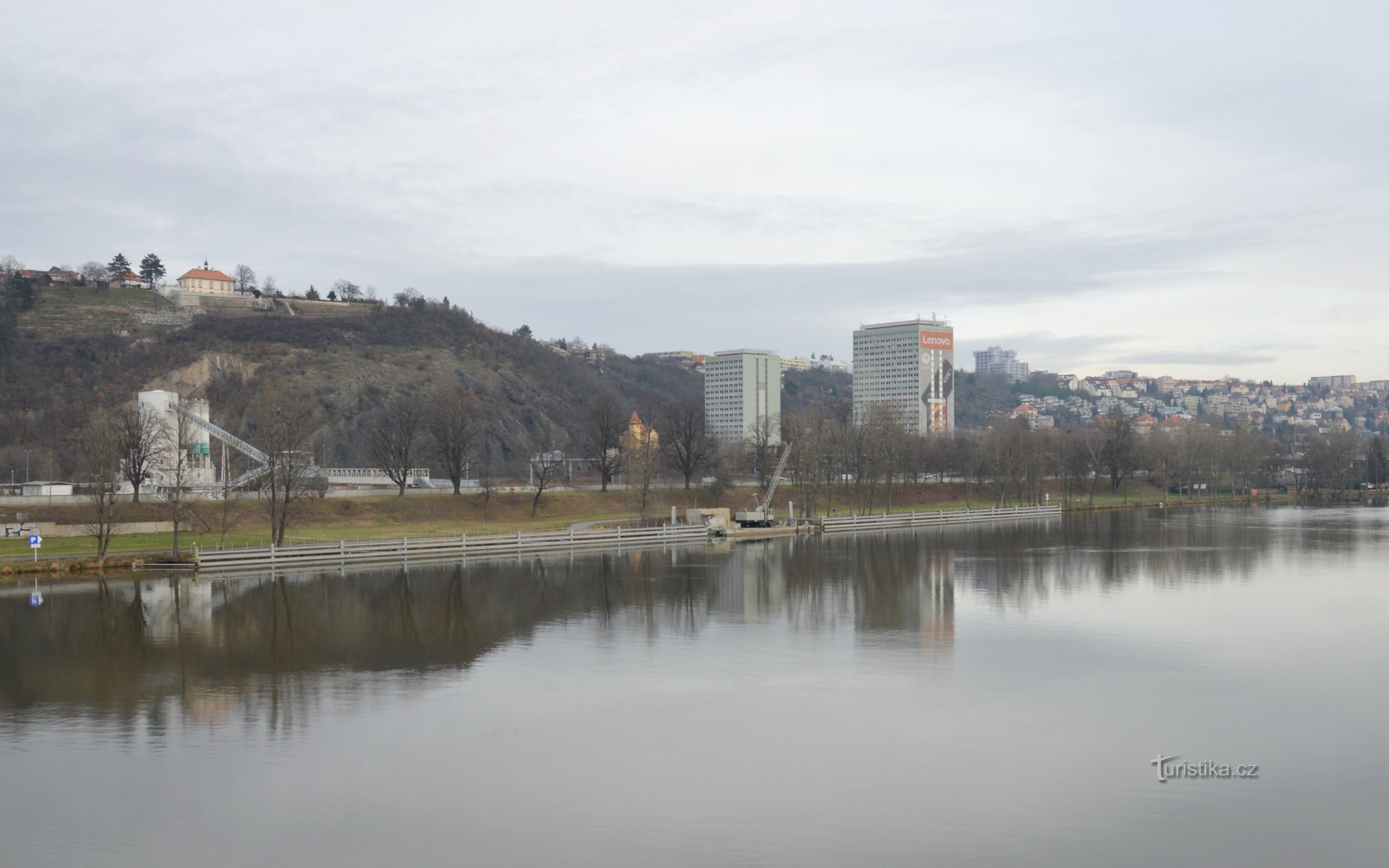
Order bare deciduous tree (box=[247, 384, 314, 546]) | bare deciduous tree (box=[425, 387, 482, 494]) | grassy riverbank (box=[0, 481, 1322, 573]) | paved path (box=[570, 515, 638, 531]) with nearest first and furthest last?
grassy riverbank (box=[0, 481, 1322, 573]), bare deciduous tree (box=[247, 384, 314, 546]), paved path (box=[570, 515, 638, 531]), bare deciduous tree (box=[425, 387, 482, 494])

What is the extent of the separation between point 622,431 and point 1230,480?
76.6 m

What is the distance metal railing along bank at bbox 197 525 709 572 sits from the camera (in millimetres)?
43250

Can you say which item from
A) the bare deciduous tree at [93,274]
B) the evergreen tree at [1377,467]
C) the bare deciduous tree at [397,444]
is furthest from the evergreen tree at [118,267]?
the evergreen tree at [1377,467]

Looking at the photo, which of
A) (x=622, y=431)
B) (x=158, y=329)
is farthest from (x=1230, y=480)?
(x=158, y=329)

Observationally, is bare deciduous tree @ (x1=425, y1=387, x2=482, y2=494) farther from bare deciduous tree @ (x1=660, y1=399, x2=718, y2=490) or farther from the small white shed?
the small white shed

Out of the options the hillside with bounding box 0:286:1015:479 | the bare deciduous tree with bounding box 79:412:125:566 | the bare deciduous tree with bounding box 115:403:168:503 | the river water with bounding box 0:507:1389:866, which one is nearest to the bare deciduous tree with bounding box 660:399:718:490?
the hillside with bounding box 0:286:1015:479

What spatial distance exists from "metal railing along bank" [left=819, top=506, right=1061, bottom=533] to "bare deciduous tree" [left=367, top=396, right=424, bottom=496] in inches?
1181

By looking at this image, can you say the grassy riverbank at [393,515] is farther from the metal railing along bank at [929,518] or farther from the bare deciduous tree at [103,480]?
the metal railing along bank at [929,518]

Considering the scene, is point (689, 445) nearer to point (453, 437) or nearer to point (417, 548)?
point (453, 437)

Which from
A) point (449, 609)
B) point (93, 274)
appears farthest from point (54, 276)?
point (449, 609)

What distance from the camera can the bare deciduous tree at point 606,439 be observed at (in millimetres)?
90250

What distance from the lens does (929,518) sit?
7900cm

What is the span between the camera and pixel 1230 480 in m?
124

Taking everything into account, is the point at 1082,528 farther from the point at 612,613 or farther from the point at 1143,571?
the point at 612,613
